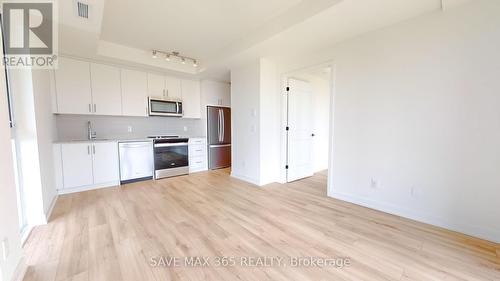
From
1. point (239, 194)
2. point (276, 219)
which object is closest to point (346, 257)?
point (276, 219)

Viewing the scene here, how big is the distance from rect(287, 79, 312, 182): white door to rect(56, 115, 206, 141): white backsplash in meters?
2.28

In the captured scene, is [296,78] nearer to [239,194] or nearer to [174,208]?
[239,194]

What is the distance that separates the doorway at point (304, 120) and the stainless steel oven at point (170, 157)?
7.55 ft

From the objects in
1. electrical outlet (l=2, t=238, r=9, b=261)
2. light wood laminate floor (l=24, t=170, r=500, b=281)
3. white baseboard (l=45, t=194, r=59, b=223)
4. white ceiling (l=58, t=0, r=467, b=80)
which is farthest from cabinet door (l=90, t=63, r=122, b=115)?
electrical outlet (l=2, t=238, r=9, b=261)

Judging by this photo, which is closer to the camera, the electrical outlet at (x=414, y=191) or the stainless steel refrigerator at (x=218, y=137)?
the electrical outlet at (x=414, y=191)

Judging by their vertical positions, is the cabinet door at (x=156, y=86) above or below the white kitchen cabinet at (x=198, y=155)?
above

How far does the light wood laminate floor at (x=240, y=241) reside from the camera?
4.91 ft

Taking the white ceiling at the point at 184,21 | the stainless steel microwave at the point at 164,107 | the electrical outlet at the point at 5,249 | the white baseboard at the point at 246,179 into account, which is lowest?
the white baseboard at the point at 246,179

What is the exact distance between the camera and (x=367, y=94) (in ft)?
8.73

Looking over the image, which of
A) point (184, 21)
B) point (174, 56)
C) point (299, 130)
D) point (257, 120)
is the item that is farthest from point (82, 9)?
point (299, 130)

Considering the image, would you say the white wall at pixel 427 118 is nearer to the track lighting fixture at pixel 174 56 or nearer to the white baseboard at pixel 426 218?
the white baseboard at pixel 426 218

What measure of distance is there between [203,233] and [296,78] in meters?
3.22

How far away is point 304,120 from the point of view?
4137mm

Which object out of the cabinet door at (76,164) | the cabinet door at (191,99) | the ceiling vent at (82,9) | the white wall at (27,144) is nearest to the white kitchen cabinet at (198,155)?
the cabinet door at (191,99)
